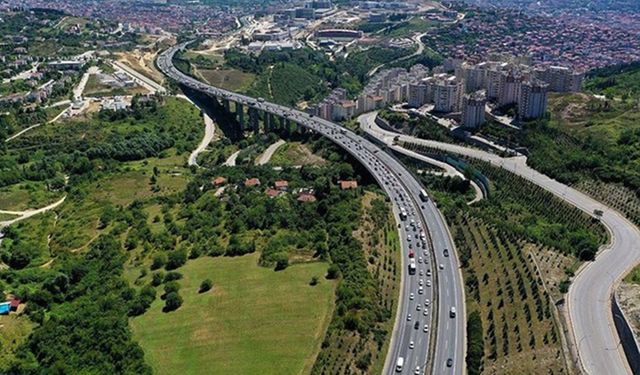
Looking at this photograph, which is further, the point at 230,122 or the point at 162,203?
the point at 230,122

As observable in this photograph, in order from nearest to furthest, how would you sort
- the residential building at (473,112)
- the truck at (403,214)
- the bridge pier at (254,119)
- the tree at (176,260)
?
the tree at (176,260), the truck at (403,214), the residential building at (473,112), the bridge pier at (254,119)

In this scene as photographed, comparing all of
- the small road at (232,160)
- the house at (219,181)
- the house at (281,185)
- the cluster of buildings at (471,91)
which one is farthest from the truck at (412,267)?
the cluster of buildings at (471,91)

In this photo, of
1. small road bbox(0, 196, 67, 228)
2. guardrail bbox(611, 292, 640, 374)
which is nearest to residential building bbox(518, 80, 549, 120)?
guardrail bbox(611, 292, 640, 374)

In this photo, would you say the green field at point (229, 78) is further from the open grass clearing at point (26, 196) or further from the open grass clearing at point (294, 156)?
the open grass clearing at point (26, 196)

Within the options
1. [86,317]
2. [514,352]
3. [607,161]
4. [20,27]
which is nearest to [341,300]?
[514,352]

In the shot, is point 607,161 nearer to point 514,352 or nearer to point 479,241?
point 479,241

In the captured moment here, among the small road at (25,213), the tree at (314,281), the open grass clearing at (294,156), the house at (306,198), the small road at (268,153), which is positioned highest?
the tree at (314,281)

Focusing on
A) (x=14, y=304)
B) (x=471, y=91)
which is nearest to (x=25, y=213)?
(x=14, y=304)

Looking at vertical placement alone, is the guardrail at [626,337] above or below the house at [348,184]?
above
